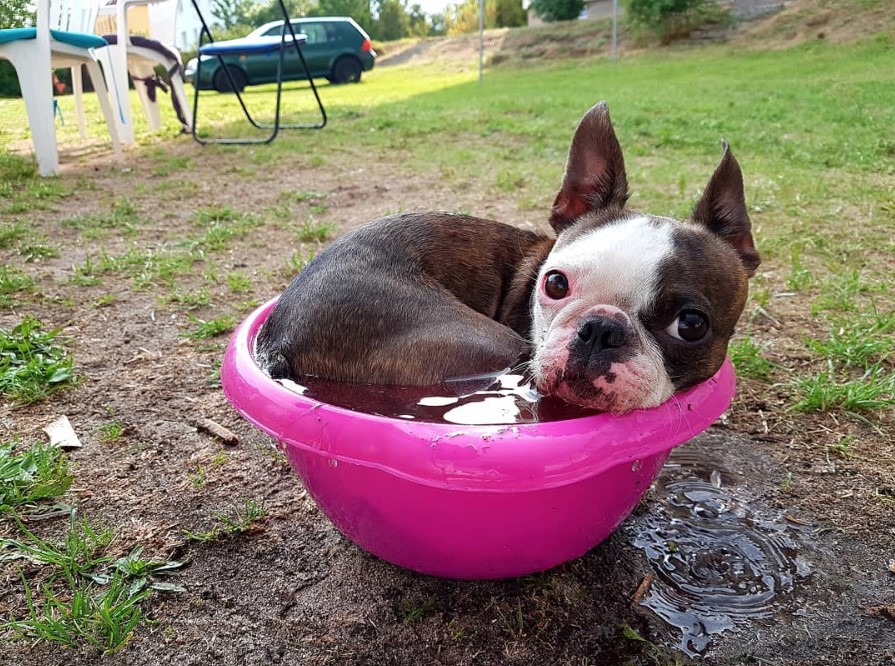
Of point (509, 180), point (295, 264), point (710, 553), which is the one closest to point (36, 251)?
point (295, 264)

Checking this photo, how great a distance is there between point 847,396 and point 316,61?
22.8 metres

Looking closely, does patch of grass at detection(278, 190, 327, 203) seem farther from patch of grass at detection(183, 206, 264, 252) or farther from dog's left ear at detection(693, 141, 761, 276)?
dog's left ear at detection(693, 141, 761, 276)

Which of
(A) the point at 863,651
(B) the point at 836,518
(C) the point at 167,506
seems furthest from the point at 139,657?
(B) the point at 836,518

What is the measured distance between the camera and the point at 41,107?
22.4 ft

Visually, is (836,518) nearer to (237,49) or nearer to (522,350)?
(522,350)

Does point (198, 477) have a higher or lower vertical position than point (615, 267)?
lower

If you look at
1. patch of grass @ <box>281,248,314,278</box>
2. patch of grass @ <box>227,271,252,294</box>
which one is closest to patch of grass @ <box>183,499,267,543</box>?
patch of grass @ <box>227,271,252,294</box>

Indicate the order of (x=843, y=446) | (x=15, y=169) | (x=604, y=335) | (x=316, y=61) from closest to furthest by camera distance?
(x=604, y=335), (x=843, y=446), (x=15, y=169), (x=316, y=61)

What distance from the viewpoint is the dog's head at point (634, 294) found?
1868 mm

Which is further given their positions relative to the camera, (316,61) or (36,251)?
(316,61)

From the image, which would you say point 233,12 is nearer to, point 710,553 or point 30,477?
point 30,477

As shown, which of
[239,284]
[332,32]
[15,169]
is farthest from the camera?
[332,32]

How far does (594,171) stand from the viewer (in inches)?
102

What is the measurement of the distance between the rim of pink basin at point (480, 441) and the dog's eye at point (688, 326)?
250mm
